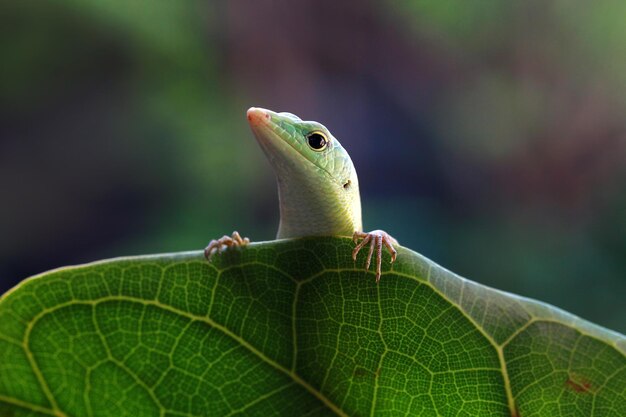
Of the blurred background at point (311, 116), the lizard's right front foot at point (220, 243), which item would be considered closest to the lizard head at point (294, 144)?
the lizard's right front foot at point (220, 243)

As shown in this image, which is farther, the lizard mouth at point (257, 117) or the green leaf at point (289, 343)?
the lizard mouth at point (257, 117)

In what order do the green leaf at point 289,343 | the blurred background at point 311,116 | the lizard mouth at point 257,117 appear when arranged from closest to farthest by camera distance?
the green leaf at point 289,343 < the lizard mouth at point 257,117 < the blurred background at point 311,116

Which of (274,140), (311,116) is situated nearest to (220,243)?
(274,140)

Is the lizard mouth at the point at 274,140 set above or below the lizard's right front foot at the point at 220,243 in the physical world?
above

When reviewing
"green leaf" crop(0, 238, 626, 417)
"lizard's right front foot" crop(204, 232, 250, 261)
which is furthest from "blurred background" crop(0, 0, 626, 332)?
"green leaf" crop(0, 238, 626, 417)

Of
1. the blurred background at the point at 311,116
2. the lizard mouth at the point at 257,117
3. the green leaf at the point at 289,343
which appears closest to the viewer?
the green leaf at the point at 289,343

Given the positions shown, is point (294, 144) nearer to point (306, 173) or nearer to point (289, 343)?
point (306, 173)

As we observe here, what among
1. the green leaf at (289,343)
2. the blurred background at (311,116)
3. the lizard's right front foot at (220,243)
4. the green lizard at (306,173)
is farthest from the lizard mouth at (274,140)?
the blurred background at (311,116)

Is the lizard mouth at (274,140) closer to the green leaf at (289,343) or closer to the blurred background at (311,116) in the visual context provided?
the green leaf at (289,343)

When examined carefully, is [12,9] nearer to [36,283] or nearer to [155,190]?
[155,190]

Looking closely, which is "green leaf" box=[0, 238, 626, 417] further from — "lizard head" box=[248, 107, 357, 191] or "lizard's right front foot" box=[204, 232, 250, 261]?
"lizard head" box=[248, 107, 357, 191]
